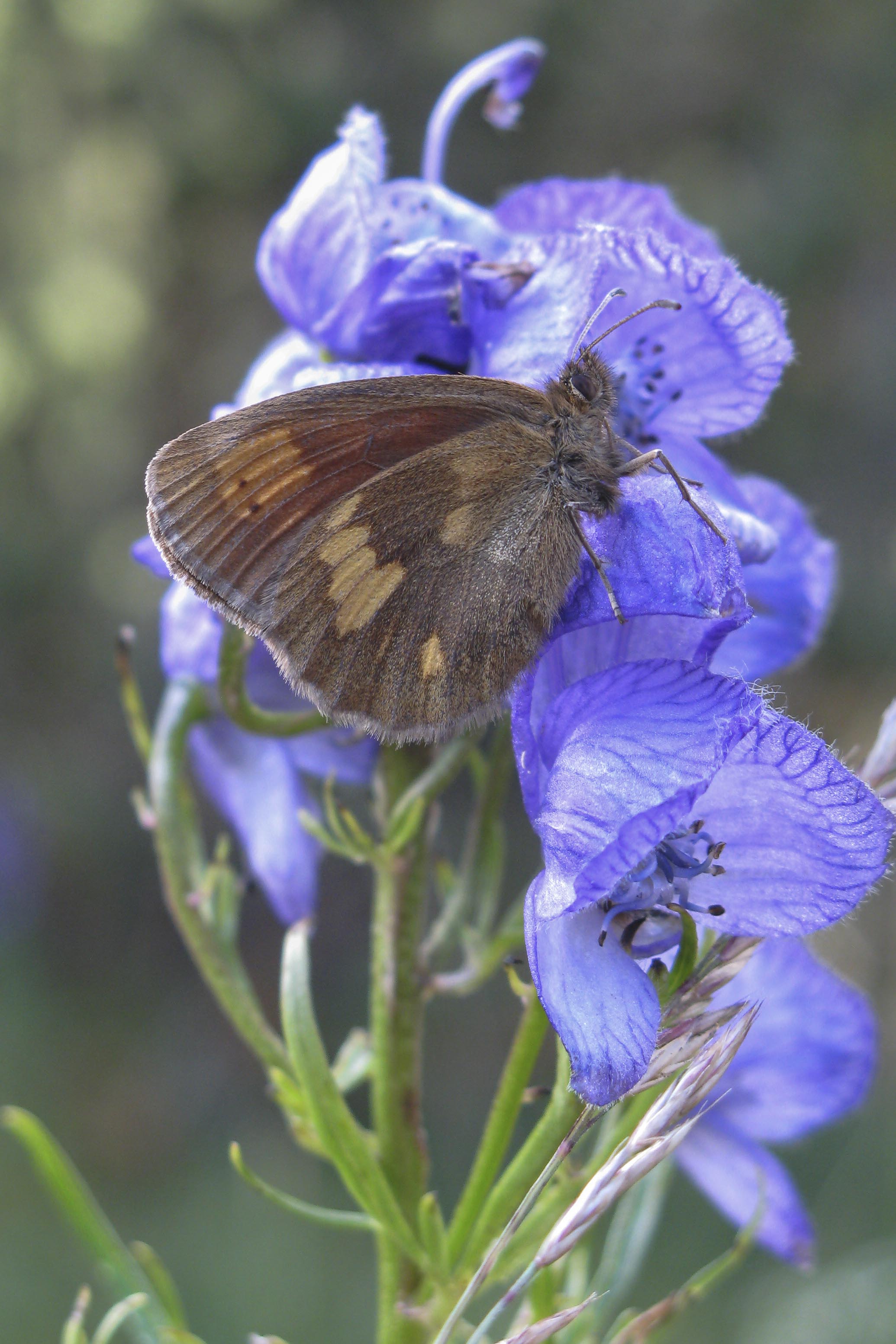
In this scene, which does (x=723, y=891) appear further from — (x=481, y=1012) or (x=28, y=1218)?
(x=481, y=1012)

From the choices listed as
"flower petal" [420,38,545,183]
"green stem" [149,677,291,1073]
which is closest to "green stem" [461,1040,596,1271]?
"green stem" [149,677,291,1073]

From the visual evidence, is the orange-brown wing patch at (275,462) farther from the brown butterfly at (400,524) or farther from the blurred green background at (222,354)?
the blurred green background at (222,354)

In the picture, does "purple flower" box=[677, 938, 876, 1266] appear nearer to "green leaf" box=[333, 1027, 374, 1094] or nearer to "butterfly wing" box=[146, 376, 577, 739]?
"green leaf" box=[333, 1027, 374, 1094]

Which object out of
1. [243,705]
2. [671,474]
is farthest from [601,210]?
[243,705]

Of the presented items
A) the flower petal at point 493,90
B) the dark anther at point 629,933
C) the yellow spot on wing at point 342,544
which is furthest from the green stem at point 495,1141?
the flower petal at point 493,90

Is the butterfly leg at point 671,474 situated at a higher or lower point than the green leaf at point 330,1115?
higher
